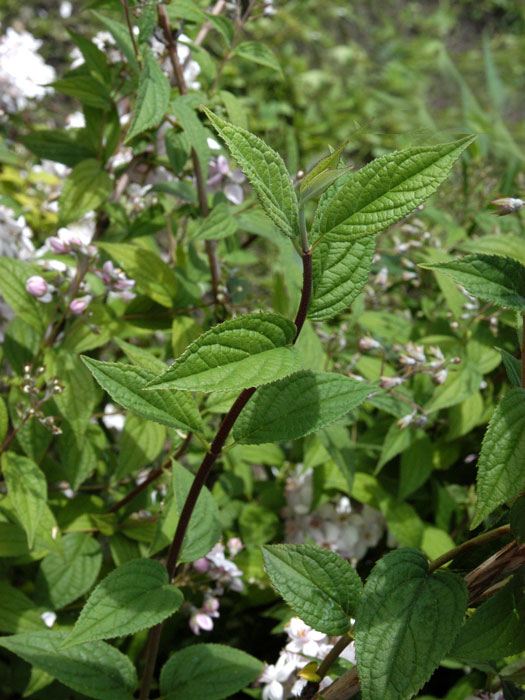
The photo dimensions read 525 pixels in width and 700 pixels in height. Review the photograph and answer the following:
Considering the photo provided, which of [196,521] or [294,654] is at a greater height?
[196,521]

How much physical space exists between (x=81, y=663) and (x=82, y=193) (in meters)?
0.92

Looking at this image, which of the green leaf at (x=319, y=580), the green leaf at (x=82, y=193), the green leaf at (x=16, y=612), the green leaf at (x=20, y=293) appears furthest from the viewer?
the green leaf at (x=82, y=193)

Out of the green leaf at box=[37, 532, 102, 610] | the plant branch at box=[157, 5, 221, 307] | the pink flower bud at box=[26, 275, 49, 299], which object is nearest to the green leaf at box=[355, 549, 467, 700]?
the green leaf at box=[37, 532, 102, 610]

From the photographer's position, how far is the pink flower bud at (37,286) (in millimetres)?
1464

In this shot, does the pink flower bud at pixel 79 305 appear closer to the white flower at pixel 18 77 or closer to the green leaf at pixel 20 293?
the green leaf at pixel 20 293

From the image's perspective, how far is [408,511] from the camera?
1792 millimetres

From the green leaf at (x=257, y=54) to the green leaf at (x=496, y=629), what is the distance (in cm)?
Result: 114

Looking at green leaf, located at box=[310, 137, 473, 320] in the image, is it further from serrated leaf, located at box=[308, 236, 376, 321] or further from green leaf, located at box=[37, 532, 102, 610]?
green leaf, located at box=[37, 532, 102, 610]

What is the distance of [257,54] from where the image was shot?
1.68 metres

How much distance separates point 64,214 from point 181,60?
0.48m

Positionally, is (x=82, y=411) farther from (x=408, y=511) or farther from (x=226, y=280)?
(x=408, y=511)

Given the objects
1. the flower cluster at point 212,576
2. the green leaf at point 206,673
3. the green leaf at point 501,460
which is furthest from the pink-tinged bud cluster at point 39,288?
the green leaf at point 501,460

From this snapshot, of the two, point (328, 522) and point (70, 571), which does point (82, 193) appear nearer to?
point (70, 571)

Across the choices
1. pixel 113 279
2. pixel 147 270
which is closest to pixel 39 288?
pixel 113 279
